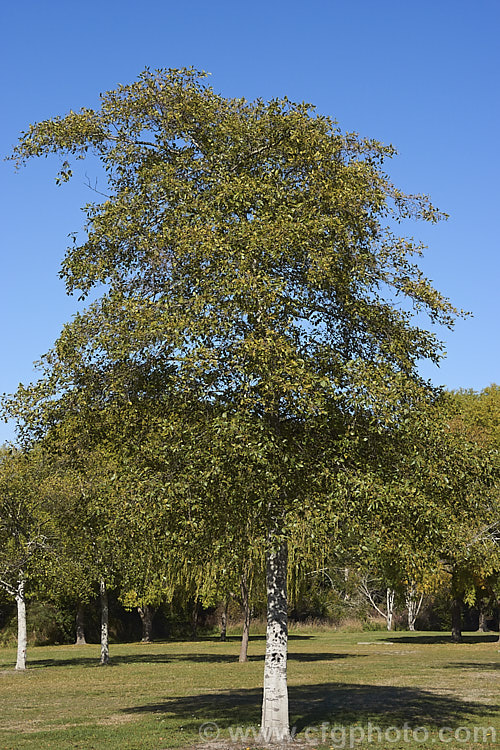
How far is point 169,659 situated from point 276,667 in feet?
103

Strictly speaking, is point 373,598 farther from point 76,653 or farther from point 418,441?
point 418,441

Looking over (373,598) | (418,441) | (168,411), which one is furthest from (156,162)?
(373,598)

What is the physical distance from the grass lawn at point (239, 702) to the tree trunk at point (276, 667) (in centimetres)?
47

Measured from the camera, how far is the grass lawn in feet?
53.4

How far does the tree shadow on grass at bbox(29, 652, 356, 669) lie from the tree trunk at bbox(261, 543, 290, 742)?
26.3 meters

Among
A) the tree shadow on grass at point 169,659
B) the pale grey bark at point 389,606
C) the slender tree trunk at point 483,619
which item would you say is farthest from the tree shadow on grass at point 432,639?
the tree shadow on grass at point 169,659

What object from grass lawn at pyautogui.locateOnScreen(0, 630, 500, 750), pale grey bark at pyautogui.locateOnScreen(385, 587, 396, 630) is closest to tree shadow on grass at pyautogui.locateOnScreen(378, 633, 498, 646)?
pale grey bark at pyautogui.locateOnScreen(385, 587, 396, 630)

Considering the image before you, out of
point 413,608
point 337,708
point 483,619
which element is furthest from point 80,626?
point 337,708

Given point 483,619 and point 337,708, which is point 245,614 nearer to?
point 337,708

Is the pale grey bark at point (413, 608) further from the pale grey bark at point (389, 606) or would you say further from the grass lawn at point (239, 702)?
the grass lawn at point (239, 702)

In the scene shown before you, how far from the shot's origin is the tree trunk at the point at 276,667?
1553 cm

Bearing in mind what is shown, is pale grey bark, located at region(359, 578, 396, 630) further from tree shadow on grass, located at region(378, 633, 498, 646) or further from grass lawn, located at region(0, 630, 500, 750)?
grass lawn, located at region(0, 630, 500, 750)

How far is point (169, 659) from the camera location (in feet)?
148

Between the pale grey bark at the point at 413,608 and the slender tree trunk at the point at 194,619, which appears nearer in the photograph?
the slender tree trunk at the point at 194,619
